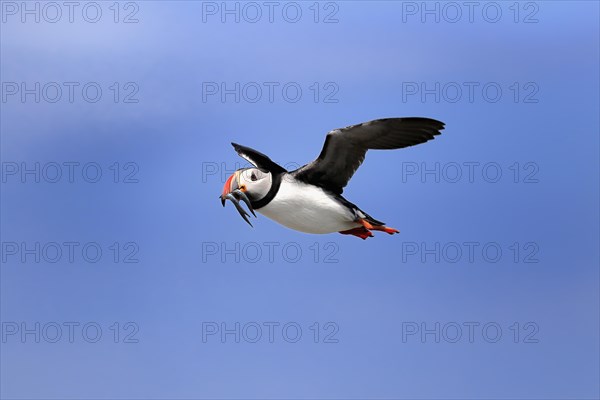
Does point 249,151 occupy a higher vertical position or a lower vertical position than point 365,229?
higher

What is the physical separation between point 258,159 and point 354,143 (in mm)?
1512

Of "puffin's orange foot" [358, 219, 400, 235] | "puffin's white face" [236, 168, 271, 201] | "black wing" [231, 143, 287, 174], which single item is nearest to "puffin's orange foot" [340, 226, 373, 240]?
"puffin's orange foot" [358, 219, 400, 235]

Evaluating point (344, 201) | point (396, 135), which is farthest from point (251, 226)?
point (396, 135)

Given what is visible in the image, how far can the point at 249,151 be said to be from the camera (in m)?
14.9

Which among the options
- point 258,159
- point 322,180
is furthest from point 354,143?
point 258,159

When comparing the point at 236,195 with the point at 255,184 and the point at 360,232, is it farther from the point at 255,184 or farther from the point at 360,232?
the point at 360,232

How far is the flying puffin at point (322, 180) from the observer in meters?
14.1

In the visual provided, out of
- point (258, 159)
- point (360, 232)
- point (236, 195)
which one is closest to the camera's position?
point (236, 195)

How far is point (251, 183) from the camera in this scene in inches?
564

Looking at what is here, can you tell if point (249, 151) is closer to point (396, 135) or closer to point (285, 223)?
point (285, 223)

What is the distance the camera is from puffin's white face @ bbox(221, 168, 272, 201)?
564 inches

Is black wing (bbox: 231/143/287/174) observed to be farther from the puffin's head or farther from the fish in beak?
the fish in beak

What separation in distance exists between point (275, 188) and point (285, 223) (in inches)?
25.3

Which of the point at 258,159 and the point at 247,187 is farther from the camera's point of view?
the point at 258,159
